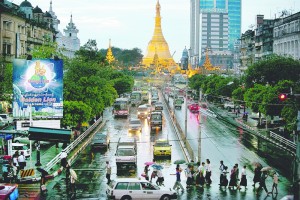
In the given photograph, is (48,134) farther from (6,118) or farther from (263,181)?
(6,118)

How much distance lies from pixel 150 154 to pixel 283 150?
1107 cm

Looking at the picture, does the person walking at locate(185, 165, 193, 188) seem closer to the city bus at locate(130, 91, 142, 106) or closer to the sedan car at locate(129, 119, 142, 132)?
the sedan car at locate(129, 119, 142, 132)

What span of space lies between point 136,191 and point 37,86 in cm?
1368

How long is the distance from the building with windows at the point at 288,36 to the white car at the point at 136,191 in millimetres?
67160

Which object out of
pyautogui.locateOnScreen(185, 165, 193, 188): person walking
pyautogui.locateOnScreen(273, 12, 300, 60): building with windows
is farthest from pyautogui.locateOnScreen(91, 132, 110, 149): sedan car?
pyautogui.locateOnScreen(273, 12, 300, 60): building with windows

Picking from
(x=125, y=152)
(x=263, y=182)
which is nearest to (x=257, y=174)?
(x=263, y=182)

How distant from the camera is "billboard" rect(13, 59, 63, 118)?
35781 millimetres

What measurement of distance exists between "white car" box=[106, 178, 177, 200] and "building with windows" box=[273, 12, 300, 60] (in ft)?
220

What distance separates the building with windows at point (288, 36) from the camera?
3493 inches

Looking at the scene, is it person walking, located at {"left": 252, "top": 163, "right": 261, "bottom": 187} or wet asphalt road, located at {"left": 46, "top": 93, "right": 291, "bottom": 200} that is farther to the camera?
person walking, located at {"left": 252, "top": 163, "right": 261, "bottom": 187}

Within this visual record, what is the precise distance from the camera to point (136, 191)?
82.9 feet

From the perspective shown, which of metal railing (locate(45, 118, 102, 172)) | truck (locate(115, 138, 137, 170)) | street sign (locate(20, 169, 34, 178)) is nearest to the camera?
street sign (locate(20, 169, 34, 178))

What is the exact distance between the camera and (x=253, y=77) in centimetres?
7488

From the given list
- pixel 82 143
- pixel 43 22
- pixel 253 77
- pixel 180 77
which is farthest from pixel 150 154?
pixel 180 77
